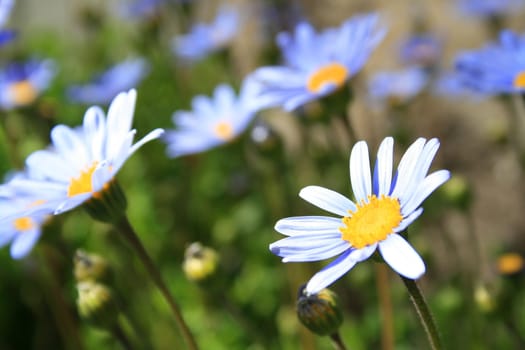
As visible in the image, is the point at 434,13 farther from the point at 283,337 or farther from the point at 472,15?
the point at 283,337

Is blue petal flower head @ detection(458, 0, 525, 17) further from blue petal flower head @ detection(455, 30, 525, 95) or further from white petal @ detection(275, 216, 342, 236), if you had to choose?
white petal @ detection(275, 216, 342, 236)

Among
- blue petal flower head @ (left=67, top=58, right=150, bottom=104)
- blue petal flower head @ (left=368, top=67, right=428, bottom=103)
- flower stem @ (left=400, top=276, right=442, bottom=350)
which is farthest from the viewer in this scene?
blue petal flower head @ (left=67, top=58, right=150, bottom=104)

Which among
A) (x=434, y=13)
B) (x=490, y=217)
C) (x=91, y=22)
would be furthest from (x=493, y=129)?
(x=91, y=22)

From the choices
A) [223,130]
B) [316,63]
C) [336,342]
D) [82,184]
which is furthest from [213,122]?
[336,342]

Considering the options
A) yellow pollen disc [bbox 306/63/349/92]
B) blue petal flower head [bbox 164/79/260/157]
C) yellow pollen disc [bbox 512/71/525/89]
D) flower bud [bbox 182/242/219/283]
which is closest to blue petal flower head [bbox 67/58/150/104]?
blue petal flower head [bbox 164/79/260/157]

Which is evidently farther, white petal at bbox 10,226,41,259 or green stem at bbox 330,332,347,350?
white petal at bbox 10,226,41,259

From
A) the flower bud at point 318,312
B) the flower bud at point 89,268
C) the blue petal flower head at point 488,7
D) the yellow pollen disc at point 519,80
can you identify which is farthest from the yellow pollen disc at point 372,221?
the blue petal flower head at point 488,7

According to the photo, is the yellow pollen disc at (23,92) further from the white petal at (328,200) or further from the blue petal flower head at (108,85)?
the white petal at (328,200)
